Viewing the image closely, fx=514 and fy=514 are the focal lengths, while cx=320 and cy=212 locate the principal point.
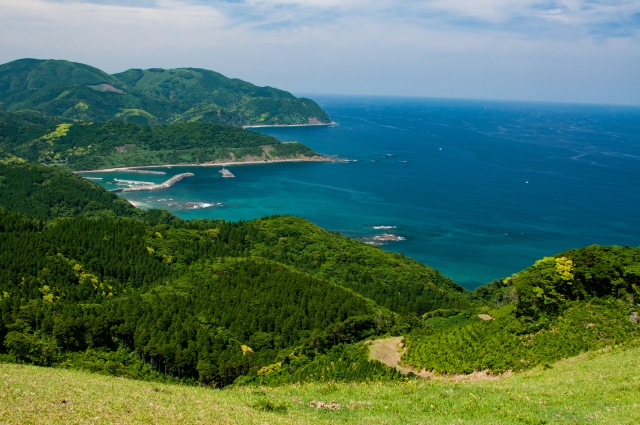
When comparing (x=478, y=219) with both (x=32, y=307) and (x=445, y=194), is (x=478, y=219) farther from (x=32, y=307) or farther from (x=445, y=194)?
(x=32, y=307)

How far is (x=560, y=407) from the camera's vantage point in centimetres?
1964

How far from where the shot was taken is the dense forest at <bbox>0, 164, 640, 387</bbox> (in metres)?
35.8

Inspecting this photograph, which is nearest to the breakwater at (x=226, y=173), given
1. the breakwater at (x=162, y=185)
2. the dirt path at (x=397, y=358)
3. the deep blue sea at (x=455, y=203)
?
the deep blue sea at (x=455, y=203)

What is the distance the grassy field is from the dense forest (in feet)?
30.6

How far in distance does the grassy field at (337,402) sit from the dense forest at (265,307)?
9317 mm

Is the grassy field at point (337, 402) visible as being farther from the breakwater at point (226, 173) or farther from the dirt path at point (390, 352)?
the breakwater at point (226, 173)

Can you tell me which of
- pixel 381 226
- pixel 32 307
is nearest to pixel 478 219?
pixel 381 226

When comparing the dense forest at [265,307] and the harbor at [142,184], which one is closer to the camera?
the dense forest at [265,307]

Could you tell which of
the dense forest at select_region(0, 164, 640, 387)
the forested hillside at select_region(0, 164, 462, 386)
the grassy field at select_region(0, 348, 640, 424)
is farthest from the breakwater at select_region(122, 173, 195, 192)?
the grassy field at select_region(0, 348, 640, 424)

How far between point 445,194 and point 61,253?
371 ft

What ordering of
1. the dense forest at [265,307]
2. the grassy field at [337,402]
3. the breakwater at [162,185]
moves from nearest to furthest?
the grassy field at [337,402] → the dense forest at [265,307] → the breakwater at [162,185]

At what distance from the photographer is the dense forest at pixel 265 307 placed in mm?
35812

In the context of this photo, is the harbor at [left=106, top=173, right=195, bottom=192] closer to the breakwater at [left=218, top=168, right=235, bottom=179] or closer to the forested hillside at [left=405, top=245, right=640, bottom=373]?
the breakwater at [left=218, top=168, right=235, bottom=179]

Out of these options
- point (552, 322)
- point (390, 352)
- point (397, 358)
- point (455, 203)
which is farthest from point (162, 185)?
point (552, 322)
